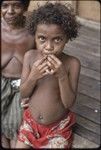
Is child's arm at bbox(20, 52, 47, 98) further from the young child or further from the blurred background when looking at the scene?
the blurred background

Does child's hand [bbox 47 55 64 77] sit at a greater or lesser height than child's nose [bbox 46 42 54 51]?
lesser

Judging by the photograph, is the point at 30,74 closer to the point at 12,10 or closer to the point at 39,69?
the point at 39,69

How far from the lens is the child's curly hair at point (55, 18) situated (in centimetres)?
222

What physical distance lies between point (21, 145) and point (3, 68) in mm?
592

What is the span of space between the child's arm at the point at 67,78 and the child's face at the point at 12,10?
0.54 meters

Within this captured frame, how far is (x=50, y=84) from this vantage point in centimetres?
237

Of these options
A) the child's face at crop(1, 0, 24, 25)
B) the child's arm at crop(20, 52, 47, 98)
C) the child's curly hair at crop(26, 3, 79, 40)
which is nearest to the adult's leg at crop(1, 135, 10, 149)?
the child's arm at crop(20, 52, 47, 98)

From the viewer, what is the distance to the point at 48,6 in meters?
2.30

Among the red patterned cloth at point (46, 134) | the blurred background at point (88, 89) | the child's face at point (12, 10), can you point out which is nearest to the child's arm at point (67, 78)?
the red patterned cloth at point (46, 134)

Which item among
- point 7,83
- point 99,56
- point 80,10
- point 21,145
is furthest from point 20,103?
point 80,10

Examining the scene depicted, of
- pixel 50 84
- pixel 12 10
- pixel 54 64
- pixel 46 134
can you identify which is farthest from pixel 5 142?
pixel 54 64

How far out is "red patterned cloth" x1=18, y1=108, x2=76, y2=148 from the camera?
7.84 ft

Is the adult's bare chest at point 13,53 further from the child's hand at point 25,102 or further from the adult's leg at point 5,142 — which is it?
the adult's leg at point 5,142

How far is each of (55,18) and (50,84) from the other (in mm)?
353
